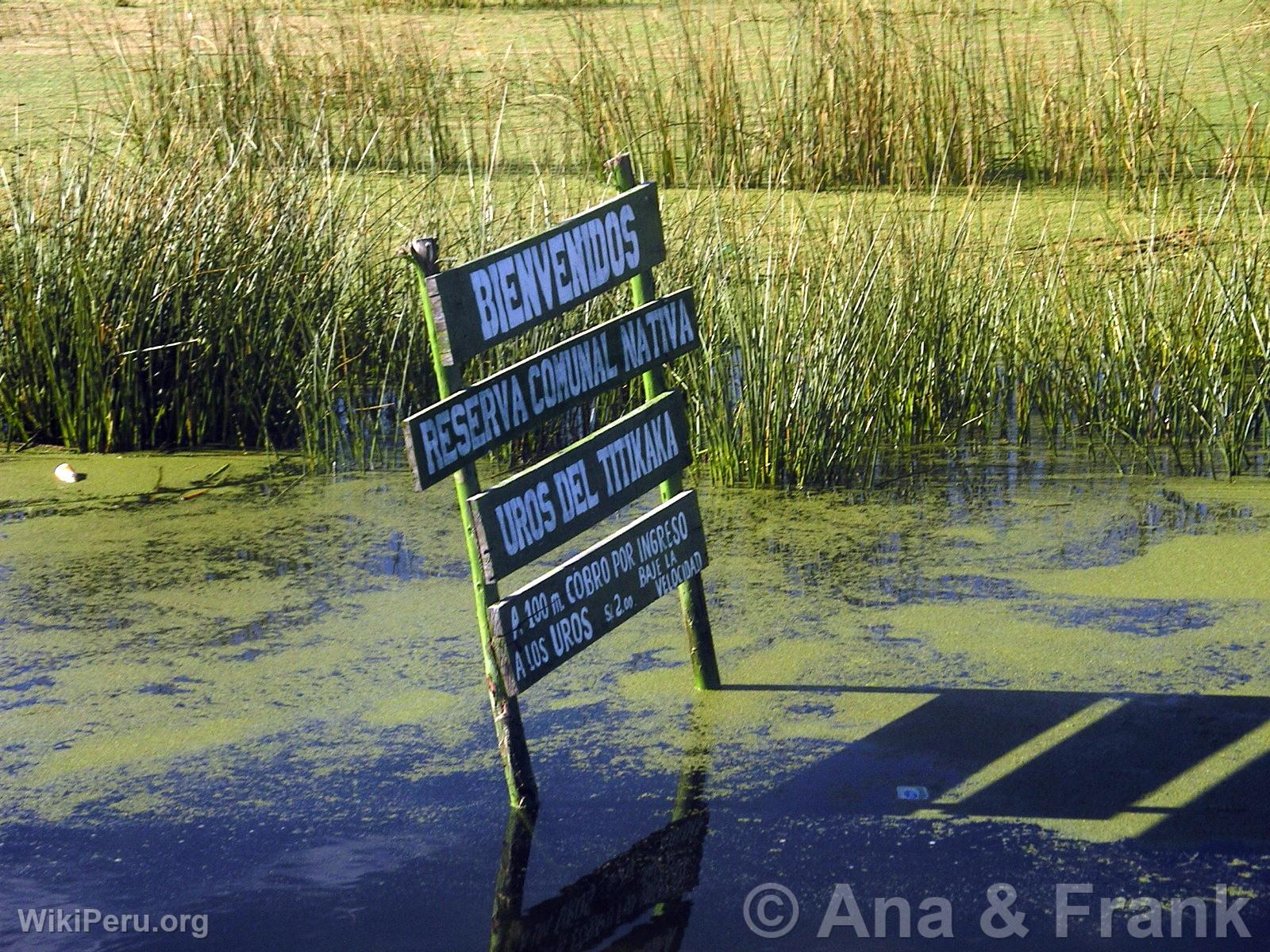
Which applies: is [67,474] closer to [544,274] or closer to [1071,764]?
[544,274]

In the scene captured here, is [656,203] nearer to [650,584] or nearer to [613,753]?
[650,584]

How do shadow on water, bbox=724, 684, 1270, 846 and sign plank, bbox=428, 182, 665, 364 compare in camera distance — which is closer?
sign plank, bbox=428, 182, 665, 364

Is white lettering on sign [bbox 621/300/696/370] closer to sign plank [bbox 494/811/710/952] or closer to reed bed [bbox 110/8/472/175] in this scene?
sign plank [bbox 494/811/710/952]

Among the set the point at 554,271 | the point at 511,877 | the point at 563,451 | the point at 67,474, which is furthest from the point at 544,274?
the point at 67,474

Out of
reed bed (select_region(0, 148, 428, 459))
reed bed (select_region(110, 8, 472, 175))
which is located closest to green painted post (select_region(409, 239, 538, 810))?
reed bed (select_region(0, 148, 428, 459))

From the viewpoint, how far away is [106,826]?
2.15m

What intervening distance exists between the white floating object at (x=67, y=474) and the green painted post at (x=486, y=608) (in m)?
1.93

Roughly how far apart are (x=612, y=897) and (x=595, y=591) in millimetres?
478

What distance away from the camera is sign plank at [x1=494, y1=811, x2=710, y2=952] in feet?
6.15

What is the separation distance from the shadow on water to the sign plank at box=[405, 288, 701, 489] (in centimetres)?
62

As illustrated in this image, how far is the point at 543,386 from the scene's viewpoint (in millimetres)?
2160

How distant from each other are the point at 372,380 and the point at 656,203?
191 centimetres

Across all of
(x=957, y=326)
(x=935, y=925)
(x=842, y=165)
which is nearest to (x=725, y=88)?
(x=842, y=165)

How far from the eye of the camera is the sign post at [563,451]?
2031 millimetres
